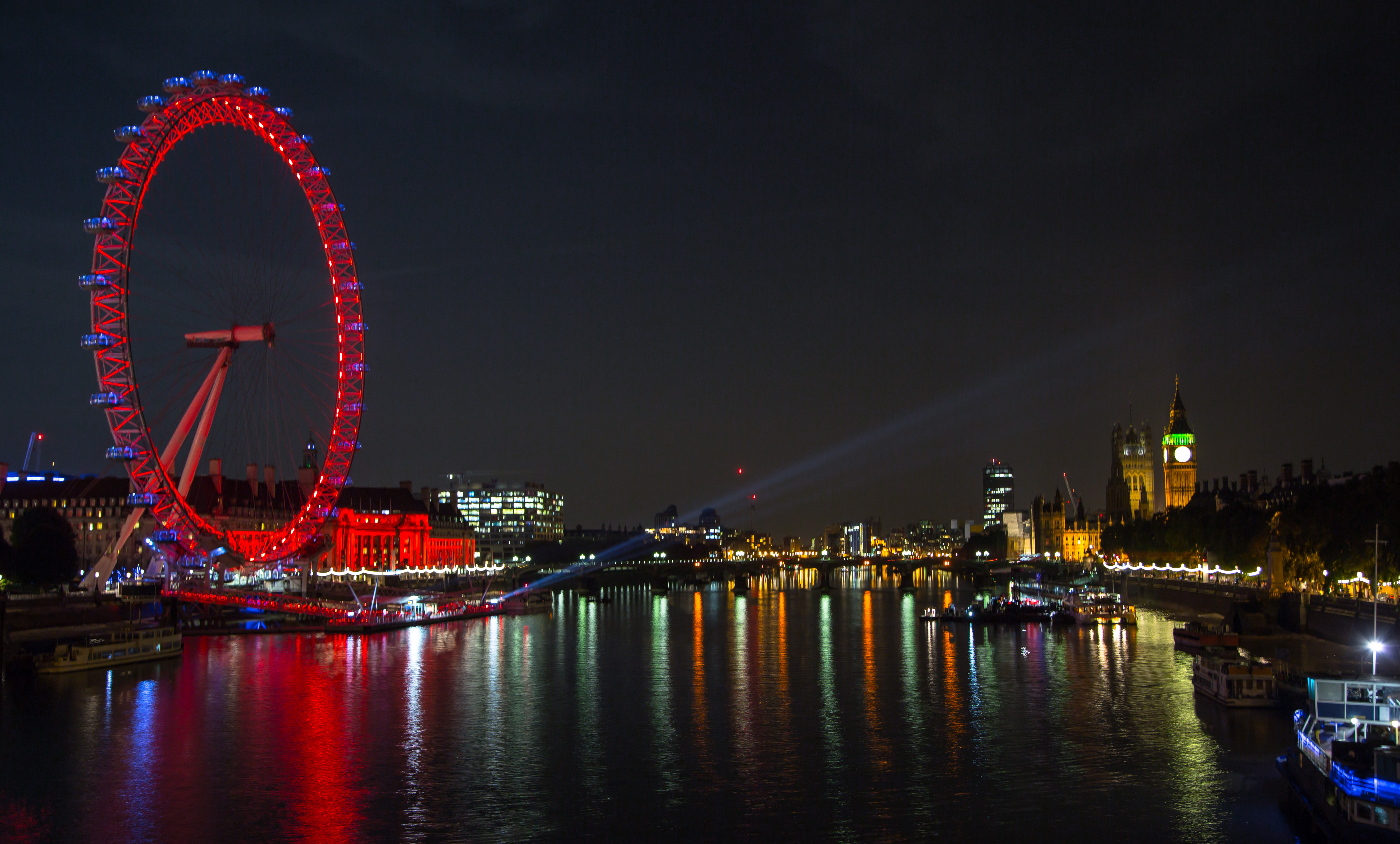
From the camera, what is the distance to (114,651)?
2317 inches

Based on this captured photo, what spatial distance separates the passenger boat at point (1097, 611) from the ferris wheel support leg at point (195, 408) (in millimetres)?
58805

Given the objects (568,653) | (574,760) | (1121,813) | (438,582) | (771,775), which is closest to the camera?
(1121,813)

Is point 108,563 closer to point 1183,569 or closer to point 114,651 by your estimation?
point 114,651

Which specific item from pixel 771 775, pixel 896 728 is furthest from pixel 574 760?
pixel 896 728

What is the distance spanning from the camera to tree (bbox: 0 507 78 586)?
2911 inches

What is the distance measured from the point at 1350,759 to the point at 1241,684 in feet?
57.5

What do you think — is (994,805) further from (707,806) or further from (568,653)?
(568,653)

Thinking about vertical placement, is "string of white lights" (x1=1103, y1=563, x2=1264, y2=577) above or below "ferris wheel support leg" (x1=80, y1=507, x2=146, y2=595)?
below

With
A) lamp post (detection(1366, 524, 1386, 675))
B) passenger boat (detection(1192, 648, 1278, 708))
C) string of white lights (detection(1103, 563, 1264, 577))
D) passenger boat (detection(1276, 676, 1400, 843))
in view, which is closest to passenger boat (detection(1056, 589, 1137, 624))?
string of white lights (detection(1103, 563, 1264, 577))

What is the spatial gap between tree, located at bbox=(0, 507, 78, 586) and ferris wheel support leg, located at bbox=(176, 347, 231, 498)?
31.2ft

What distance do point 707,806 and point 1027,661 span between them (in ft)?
115

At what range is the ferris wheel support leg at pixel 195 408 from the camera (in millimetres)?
72000

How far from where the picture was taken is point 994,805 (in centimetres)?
3027

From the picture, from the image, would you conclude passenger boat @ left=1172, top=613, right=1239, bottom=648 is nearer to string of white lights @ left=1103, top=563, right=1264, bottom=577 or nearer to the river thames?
the river thames
